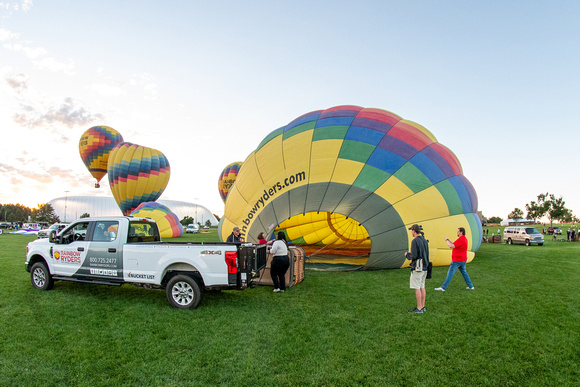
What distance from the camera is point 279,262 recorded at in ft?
24.4

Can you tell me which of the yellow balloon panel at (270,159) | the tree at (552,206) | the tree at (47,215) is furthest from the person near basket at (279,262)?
the tree at (47,215)

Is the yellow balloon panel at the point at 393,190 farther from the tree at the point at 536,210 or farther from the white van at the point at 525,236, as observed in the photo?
the tree at the point at 536,210

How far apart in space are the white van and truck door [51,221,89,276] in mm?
27669

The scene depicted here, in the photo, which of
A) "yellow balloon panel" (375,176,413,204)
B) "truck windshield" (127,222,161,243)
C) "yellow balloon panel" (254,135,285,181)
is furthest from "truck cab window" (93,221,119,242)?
"yellow balloon panel" (375,176,413,204)

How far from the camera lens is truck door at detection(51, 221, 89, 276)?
700 cm

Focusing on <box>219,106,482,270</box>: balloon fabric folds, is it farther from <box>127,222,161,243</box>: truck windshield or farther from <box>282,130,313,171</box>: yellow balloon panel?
<box>127,222,161,243</box>: truck windshield

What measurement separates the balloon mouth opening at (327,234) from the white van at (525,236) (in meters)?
15.4

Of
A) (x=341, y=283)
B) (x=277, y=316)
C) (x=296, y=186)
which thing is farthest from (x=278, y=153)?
(x=277, y=316)

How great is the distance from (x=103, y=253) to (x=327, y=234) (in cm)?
1127

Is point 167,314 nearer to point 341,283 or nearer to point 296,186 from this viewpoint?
point 341,283

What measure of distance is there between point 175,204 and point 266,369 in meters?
114

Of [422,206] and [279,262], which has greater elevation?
[422,206]

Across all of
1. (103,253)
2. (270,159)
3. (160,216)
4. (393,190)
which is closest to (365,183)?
(393,190)

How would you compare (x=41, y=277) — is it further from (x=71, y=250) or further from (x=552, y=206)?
(x=552, y=206)
